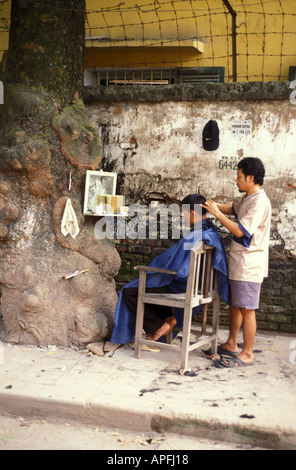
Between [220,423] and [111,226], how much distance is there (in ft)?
8.08

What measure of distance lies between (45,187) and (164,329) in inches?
66.4

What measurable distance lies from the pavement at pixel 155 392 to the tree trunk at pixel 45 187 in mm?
283

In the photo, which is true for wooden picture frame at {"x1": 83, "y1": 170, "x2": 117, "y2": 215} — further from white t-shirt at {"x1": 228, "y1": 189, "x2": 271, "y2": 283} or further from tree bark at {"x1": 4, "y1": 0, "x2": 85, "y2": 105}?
white t-shirt at {"x1": 228, "y1": 189, "x2": 271, "y2": 283}

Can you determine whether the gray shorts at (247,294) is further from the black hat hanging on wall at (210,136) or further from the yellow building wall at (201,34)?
the yellow building wall at (201,34)

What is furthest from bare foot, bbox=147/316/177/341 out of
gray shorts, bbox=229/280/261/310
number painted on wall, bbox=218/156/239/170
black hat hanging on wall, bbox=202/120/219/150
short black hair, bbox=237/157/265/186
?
black hat hanging on wall, bbox=202/120/219/150

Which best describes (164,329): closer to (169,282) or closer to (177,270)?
(169,282)

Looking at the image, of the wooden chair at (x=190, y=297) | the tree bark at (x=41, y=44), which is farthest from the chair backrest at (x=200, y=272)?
the tree bark at (x=41, y=44)

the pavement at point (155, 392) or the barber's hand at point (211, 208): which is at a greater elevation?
the barber's hand at point (211, 208)

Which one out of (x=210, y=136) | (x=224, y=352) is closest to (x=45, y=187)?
(x=210, y=136)

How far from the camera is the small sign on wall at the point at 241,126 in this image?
5.23 metres

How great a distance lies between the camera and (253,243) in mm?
4289

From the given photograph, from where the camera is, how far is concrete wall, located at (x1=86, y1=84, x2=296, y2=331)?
5.18m
